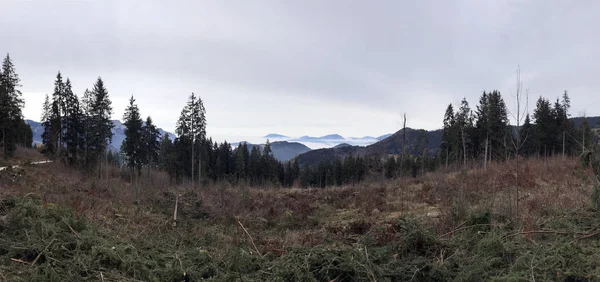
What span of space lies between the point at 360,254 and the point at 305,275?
2.90 feet

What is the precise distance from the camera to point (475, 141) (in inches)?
1939

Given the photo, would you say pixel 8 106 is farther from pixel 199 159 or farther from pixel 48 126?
pixel 199 159

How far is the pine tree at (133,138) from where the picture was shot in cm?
4350

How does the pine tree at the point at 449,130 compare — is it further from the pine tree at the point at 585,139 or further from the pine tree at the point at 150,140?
the pine tree at the point at 150,140

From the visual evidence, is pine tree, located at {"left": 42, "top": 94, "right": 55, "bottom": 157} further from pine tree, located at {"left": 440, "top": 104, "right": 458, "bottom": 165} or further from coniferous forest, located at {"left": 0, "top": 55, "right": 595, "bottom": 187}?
pine tree, located at {"left": 440, "top": 104, "right": 458, "bottom": 165}

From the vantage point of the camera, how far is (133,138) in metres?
43.9

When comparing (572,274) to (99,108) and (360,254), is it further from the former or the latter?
(99,108)

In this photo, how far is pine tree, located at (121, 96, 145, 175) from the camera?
1713 inches

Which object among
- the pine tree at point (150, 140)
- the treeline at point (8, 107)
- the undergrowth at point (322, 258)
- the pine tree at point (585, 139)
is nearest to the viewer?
the undergrowth at point (322, 258)

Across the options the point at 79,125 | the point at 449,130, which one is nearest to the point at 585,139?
the point at 449,130

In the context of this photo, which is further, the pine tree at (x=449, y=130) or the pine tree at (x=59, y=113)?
the pine tree at (x=449, y=130)

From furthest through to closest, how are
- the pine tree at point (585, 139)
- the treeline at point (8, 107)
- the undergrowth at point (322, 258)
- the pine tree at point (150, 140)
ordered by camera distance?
1. the pine tree at point (150, 140)
2. the treeline at point (8, 107)
3. the pine tree at point (585, 139)
4. the undergrowth at point (322, 258)

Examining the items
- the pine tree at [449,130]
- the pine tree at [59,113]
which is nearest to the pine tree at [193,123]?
the pine tree at [59,113]

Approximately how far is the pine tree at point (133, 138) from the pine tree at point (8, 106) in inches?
472
